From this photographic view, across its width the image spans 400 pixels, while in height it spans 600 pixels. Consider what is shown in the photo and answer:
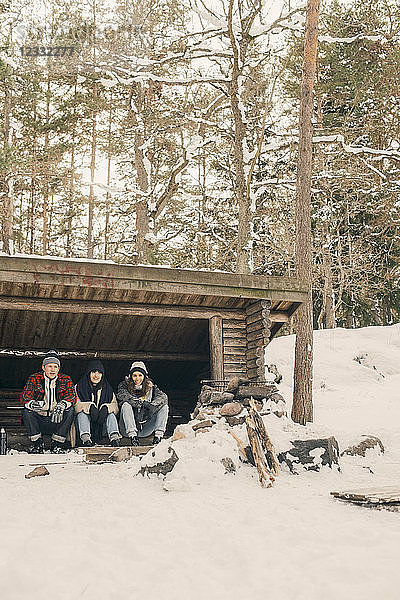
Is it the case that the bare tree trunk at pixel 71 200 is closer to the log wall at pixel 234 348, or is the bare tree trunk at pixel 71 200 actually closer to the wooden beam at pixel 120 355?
the wooden beam at pixel 120 355

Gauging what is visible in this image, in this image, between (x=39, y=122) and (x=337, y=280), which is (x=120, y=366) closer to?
(x=39, y=122)

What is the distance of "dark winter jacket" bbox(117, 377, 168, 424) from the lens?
332 inches

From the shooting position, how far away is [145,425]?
8578 mm

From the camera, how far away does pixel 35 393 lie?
8.02m

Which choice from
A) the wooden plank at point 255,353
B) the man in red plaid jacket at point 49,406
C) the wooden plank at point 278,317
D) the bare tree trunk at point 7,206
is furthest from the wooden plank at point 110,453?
the bare tree trunk at point 7,206

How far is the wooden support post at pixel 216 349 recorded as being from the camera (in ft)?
29.0

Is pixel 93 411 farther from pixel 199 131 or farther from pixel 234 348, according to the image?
pixel 199 131

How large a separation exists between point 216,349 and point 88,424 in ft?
7.08

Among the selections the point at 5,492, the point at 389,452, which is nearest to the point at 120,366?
the point at 389,452

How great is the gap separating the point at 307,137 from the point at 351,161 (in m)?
6.33

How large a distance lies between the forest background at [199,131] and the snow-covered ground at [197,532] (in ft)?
30.0

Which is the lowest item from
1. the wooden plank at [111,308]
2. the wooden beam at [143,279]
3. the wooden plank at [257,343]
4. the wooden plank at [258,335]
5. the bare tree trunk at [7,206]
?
the wooden plank at [257,343]

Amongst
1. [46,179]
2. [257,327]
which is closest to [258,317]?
[257,327]

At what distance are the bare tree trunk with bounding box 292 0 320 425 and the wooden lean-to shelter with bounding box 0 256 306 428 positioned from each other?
855 millimetres
